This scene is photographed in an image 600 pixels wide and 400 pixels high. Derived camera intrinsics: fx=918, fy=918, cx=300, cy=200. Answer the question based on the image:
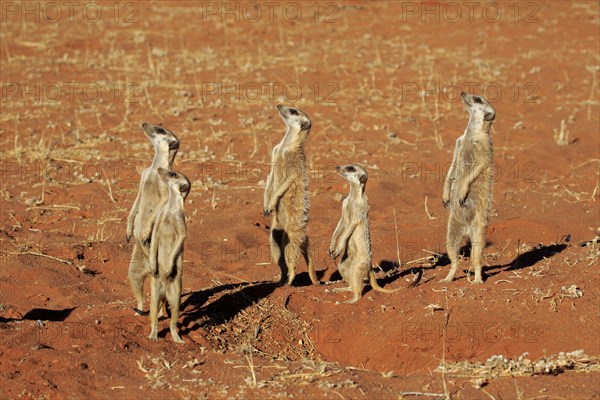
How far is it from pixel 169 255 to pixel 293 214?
2.01m

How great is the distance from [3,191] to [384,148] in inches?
217

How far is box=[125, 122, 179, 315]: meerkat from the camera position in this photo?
7328 mm

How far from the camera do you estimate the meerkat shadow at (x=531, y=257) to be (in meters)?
8.92

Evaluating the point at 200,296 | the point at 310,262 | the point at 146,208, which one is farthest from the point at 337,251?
the point at 146,208

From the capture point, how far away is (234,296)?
312 inches

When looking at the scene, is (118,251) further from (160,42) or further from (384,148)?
(160,42)

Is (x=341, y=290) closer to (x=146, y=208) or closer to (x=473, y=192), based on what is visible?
(x=473, y=192)

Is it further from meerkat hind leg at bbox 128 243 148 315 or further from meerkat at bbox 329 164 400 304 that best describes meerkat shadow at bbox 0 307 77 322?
meerkat at bbox 329 164 400 304

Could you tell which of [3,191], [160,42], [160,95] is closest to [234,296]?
[3,191]

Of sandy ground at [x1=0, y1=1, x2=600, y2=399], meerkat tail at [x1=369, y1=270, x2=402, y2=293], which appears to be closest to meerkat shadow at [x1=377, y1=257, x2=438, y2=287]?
sandy ground at [x1=0, y1=1, x2=600, y2=399]

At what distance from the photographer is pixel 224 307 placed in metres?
7.75

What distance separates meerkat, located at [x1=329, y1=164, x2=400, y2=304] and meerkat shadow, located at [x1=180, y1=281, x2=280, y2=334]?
70 centimetres

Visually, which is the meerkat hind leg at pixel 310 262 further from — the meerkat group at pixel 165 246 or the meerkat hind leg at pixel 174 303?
the meerkat hind leg at pixel 174 303

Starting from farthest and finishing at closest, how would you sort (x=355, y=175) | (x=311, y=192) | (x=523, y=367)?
(x=311, y=192)
(x=355, y=175)
(x=523, y=367)
